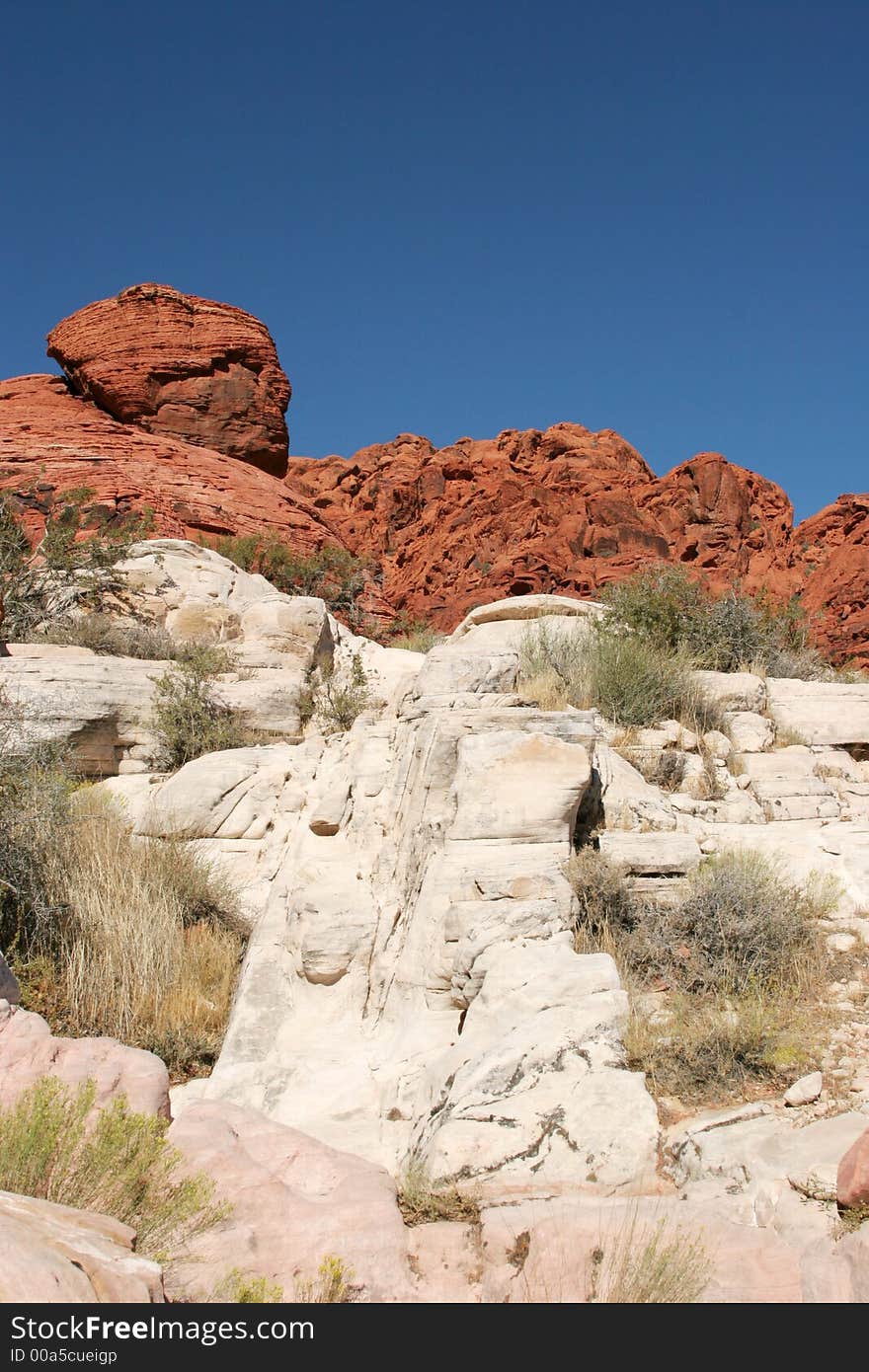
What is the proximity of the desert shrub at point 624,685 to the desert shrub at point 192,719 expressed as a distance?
310 centimetres

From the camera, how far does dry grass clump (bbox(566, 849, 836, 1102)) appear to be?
414 centimetres

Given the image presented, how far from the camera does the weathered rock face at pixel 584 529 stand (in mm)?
23344

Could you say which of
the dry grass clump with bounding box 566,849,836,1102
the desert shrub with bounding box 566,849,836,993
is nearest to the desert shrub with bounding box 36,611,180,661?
the desert shrub with bounding box 566,849,836,993

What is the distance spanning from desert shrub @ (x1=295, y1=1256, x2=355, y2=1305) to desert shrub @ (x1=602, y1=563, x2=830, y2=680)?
8.59 metres

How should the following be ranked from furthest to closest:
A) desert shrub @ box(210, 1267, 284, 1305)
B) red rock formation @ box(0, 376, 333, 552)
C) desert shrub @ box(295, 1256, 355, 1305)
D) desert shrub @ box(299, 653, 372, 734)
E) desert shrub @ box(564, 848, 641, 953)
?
red rock formation @ box(0, 376, 333, 552), desert shrub @ box(299, 653, 372, 734), desert shrub @ box(564, 848, 641, 953), desert shrub @ box(295, 1256, 355, 1305), desert shrub @ box(210, 1267, 284, 1305)

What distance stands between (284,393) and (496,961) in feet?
80.0

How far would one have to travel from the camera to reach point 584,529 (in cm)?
2548

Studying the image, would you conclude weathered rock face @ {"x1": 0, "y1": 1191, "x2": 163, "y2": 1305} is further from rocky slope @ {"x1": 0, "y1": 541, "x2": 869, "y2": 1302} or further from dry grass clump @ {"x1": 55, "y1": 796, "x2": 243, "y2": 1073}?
dry grass clump @ {"x1": 55, "y1": 796, "x2": 243, "y2": 1073}

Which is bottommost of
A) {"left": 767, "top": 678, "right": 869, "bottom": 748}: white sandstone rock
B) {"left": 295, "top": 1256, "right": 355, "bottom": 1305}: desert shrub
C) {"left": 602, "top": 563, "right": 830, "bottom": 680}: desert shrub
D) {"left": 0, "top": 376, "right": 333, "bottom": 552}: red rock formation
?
{"left": 295, "top": 1256, "right": 355, "bottom": 1305}: desert shrub

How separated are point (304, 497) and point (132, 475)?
628cm

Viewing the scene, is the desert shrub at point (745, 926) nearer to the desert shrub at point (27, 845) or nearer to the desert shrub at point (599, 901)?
the desert shrub at point (599, 901)

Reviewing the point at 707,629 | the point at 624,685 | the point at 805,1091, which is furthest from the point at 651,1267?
the point at 707,629

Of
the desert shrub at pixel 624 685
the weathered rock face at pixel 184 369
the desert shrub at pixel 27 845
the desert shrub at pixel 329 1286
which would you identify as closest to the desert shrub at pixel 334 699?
the desert shrub at pixel 624 685
